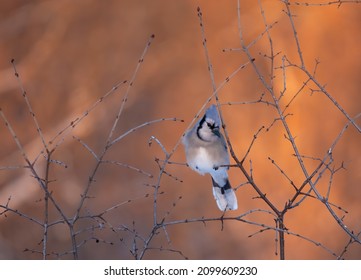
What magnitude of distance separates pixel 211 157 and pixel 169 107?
14.4 ft

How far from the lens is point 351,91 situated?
26.7ft

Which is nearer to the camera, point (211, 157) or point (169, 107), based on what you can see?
point (211, 157)

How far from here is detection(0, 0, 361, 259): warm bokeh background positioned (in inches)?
299

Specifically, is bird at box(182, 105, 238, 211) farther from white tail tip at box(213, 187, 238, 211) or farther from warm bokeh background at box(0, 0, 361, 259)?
warm bokeh background at box(0, 0, 361, 259)

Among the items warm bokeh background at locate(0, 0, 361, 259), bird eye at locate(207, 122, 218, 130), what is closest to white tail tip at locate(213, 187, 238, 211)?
bird eye at locate(207, 122, 218, 130)

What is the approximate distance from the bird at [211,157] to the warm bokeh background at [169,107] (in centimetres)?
390

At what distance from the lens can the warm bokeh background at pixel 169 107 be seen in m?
7.61

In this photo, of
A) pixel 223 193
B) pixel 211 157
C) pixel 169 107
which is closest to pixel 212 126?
pixel 211 157

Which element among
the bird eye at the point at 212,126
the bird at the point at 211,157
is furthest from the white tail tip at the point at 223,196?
the bird eye at the point at 212,126

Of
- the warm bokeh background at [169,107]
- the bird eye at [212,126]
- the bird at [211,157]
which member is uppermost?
the warm bokeh background at [169,107]

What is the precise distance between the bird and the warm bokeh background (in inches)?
154

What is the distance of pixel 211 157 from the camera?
3531mm

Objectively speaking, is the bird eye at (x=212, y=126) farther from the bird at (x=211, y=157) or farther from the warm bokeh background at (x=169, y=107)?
the warm bokeh background at (x=169, y=107)

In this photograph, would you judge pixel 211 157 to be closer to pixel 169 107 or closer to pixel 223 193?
pixel 223 193
